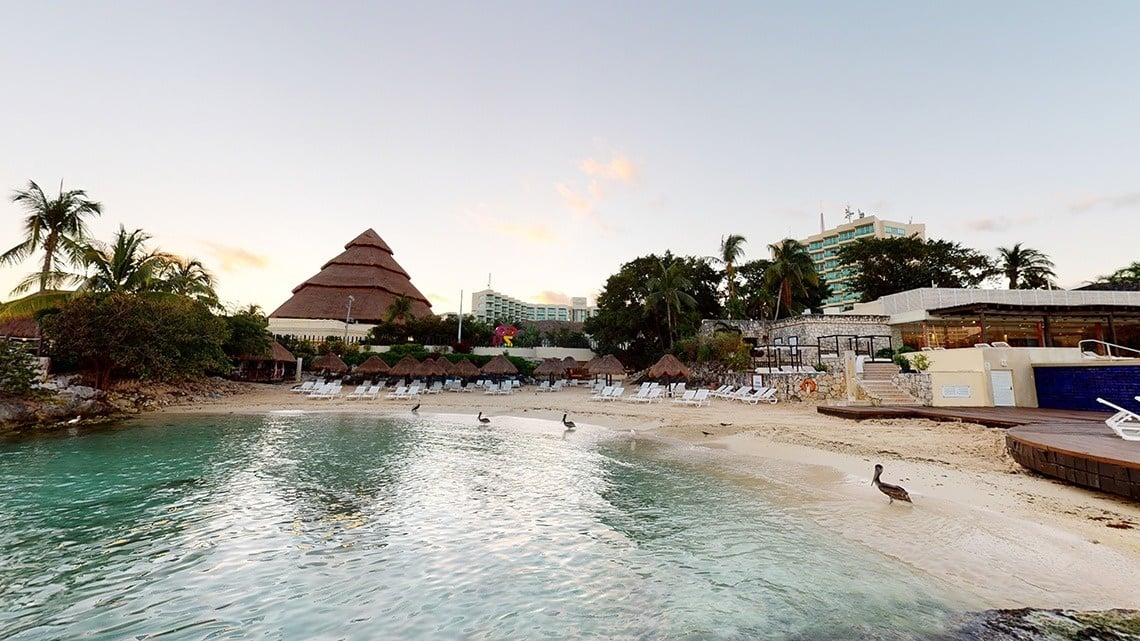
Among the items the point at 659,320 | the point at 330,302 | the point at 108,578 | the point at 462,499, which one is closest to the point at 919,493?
the point at 462,499

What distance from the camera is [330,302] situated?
5156 centimetres

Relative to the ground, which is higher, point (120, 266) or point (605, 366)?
point (120, 266)

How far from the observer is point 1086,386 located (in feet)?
40.1

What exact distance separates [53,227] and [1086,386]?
35.1m

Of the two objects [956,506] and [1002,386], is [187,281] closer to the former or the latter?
[956,506]

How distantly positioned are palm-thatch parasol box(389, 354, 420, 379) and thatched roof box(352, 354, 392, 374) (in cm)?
51

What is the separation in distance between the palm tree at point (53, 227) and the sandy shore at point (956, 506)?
21388mm

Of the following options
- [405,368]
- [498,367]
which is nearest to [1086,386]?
[498,367]

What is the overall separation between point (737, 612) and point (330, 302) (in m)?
56.3

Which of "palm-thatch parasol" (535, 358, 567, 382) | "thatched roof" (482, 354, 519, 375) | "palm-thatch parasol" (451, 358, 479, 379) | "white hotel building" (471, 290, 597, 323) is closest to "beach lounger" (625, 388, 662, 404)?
"palm-thatch parasol" (535, 358, 567, 382)

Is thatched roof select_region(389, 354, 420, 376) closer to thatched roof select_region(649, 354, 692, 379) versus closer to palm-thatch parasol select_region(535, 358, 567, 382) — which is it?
palm-thatch parasol select_region(535, 358, 567, 382)

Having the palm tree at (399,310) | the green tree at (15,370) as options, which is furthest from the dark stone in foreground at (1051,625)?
the palm tree at (399,310)

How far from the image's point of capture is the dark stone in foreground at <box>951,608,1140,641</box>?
302 centimetres

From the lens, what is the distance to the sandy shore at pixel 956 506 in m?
3.89
